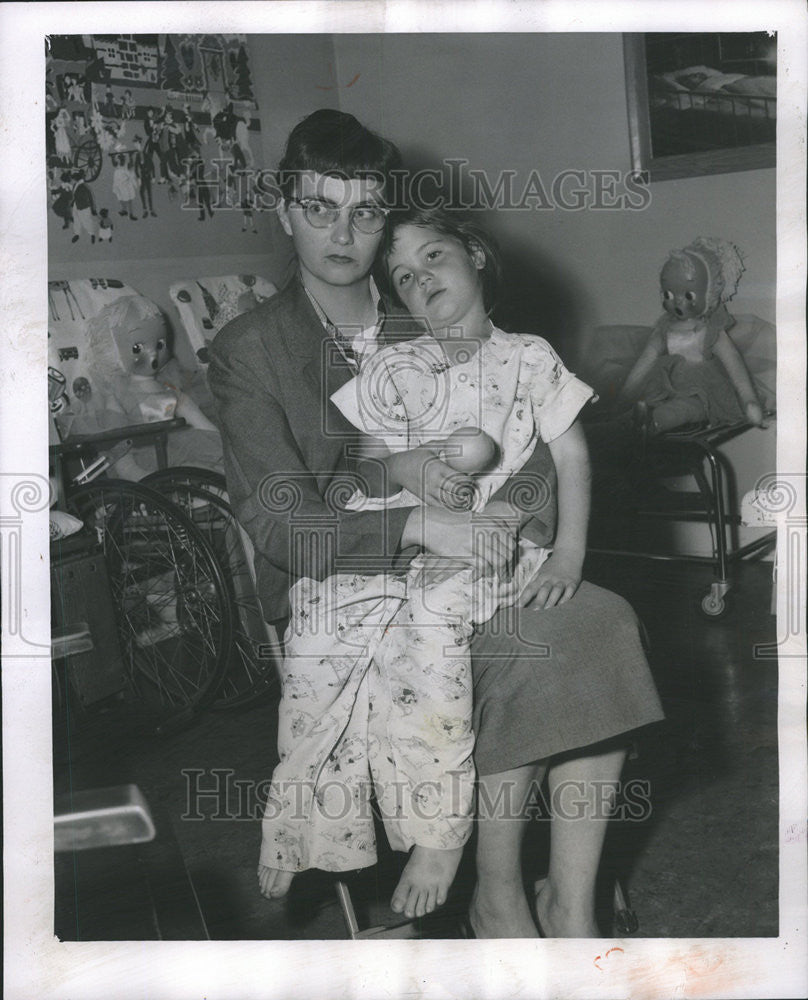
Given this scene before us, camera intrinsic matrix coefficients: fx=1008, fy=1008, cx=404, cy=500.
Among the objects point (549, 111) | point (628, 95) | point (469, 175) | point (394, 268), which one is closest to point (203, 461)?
point (394, 268)

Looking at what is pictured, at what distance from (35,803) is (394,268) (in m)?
0.98

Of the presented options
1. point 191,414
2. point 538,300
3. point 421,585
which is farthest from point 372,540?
point 538,300

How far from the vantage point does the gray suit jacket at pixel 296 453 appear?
1.48m

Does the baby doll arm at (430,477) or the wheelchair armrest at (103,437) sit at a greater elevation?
the wheelchair armrest at (103,437)

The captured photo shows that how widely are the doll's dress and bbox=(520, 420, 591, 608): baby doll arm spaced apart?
0.55 feet

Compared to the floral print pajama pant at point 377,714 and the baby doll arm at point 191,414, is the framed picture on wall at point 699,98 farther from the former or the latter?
the baby doll arm at point 191,414

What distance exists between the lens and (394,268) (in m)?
1.47

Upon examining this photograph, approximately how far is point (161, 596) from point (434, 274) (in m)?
0.67

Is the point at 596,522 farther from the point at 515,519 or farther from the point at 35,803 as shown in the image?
the point at 35,803

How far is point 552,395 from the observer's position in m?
1.49

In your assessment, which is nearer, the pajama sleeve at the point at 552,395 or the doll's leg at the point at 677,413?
the pajama sleeve at the point at 552,395

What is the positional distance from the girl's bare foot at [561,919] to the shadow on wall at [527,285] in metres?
0.81

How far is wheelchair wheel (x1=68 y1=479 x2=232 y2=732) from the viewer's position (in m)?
1.56

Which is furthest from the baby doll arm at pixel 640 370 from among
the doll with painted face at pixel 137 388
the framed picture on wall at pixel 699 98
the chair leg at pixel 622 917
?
the chair leg at pixel 622 917
